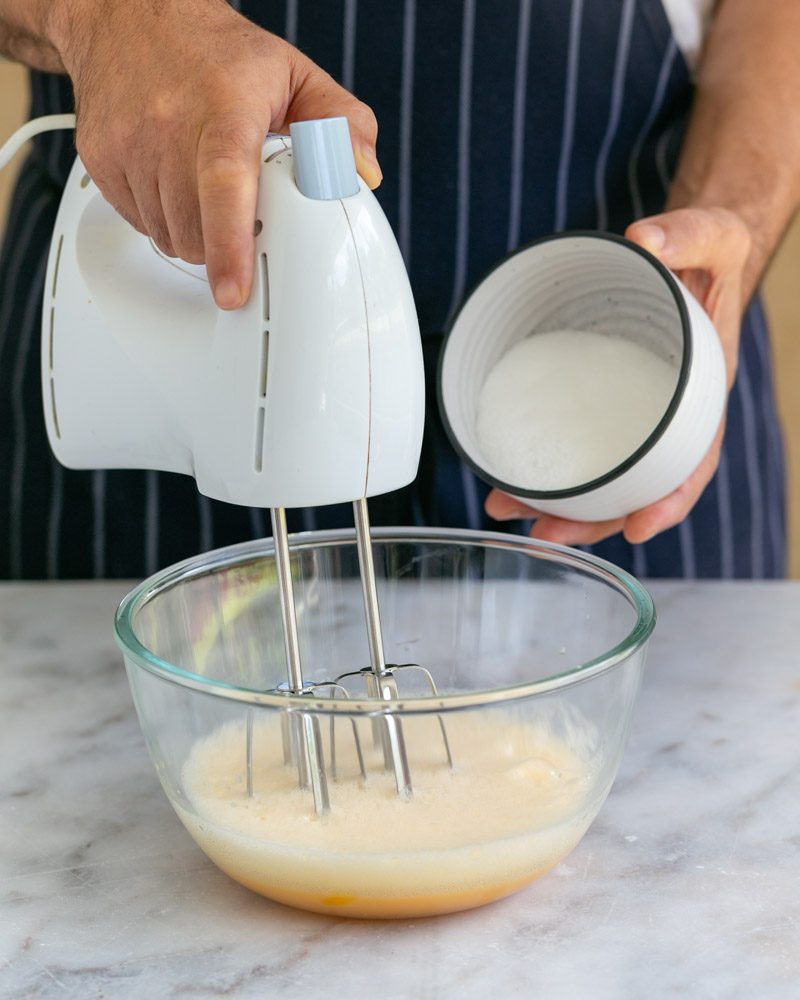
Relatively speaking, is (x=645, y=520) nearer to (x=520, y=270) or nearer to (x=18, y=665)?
(x=520, y=270)

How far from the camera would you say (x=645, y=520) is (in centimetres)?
80

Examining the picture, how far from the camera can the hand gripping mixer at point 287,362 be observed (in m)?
0.52

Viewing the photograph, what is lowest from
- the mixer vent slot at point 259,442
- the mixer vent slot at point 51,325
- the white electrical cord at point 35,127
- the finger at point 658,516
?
the finger at point 658,516

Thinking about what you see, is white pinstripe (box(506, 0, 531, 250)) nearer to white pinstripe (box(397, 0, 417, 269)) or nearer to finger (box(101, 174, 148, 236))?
white pinstripe (box(397, 0, 417, 269))

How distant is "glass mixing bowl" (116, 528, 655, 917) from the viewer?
1.79 feet

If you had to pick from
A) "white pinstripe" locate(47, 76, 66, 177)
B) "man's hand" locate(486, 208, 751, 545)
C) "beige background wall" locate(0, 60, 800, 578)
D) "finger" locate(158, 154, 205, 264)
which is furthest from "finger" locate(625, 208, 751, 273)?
"beige background wall" locate(0, 60, 800, 578)

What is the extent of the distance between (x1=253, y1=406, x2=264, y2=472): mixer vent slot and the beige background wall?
158 cm

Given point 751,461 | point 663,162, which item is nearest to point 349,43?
point 663,162

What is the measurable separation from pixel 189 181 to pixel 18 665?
1.42ft

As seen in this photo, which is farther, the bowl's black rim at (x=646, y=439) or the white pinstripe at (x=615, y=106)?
the white pinstripe at (x=615, y=106)

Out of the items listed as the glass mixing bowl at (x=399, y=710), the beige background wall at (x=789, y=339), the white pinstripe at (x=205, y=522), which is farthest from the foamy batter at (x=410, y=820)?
the beige background wall at (x=789, y=339)

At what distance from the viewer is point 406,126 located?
969 millimetres

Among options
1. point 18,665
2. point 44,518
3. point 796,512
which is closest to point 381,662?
point 18,665

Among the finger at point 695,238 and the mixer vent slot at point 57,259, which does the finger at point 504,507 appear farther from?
the mixer vent slot at point 57,259
